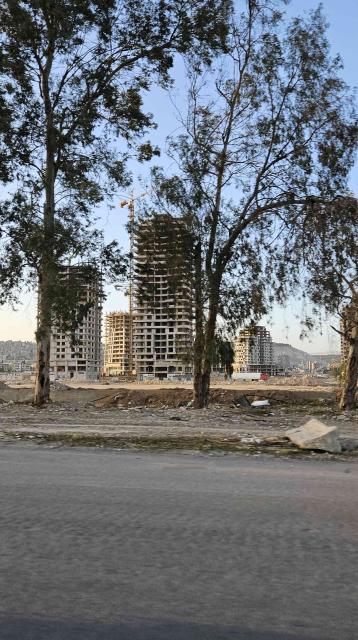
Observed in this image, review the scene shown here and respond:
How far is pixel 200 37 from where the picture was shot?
25.2m

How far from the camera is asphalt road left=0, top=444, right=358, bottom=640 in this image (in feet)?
9.35

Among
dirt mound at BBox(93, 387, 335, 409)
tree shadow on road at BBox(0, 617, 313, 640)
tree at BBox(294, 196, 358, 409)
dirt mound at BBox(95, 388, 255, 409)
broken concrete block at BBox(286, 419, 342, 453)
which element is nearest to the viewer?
tree shadow on road at BBox(0, 617, 313, 640)

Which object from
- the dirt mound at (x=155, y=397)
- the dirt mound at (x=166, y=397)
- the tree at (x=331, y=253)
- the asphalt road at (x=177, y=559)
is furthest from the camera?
the dirt mound at (x=155, y=397)

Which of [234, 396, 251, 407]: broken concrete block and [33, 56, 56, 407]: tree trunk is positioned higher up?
[33, 56, 56, 407]: tree trunk

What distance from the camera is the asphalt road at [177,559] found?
2850mm

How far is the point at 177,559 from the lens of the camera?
3.72 m

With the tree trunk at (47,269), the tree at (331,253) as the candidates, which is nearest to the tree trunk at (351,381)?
the tree at (331,253)

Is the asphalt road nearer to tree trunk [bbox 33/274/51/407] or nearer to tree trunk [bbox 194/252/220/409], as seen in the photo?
tree trunk [bbox 194/252/220/409]

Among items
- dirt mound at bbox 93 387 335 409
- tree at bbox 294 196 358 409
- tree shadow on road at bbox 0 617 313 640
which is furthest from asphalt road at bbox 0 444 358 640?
dirt mound at bbox 93 387 335 409

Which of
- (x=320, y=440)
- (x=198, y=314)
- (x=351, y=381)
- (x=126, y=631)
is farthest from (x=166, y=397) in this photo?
(x=126, y=631)

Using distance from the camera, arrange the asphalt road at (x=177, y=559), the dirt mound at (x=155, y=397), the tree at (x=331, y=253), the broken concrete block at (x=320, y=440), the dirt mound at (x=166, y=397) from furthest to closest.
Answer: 1. the dirt mound at (x=155, y=397)
2. the dirt mound at (x=166, y=397)
3. the tree at (x=331, y=253)
4. the broken concrete block at (x=320, y=440)
5. the asphalt road at (x=177, y=559)

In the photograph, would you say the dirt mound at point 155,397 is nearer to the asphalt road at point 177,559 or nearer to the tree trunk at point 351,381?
the tree trunk at point 351,381

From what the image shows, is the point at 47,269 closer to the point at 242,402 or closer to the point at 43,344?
the point at 43,344

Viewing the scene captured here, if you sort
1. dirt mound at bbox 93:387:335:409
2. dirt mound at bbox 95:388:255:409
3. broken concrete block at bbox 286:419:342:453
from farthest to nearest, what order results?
dirt mound at bbox 95:388:255:409 → dirt mound at bbox 93:387:335:409 → broken concrete block at bbox 286:419:342:453
